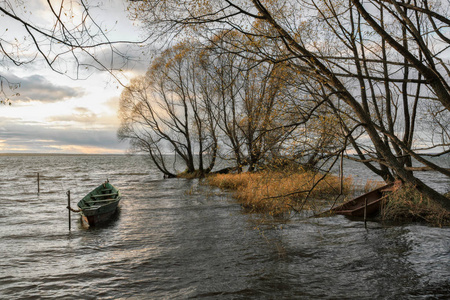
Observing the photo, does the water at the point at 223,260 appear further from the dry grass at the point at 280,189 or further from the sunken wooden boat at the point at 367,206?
the dry grass at the point at 280,189

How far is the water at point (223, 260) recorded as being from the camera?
6.43 meters

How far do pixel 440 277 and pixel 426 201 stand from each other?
5465 millimetres

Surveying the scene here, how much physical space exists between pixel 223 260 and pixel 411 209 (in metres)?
8.05

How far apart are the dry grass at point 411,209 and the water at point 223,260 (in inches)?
30.0

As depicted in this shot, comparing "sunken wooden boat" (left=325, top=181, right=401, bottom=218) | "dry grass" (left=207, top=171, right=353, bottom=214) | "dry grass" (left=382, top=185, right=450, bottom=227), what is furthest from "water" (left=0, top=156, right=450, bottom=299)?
"dry grass" (left=207, top=171, right=353, bottom=214)

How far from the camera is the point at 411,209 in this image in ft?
38.2

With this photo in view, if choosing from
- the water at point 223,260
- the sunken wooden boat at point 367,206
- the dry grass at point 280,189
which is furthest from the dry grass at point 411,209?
the dry grass at point 280,189

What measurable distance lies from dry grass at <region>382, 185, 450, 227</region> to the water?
76 cm

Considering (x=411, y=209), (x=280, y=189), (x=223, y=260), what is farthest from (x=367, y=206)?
(x=223, y=260)

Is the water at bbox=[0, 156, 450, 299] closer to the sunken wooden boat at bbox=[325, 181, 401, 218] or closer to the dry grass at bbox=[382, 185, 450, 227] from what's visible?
the sunken wooden boat at bbox=[325, 181, 401, 218]

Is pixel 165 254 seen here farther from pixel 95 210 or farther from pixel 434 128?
pixel 434 128

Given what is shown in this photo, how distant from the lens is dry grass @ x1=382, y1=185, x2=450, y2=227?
1089 centimetres

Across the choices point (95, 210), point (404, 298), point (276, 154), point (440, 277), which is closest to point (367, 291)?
point (404, 298)

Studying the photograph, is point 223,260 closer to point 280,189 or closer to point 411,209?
point 280,189
